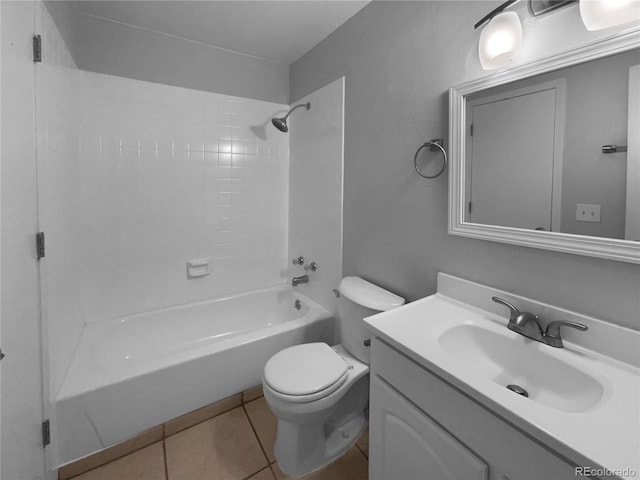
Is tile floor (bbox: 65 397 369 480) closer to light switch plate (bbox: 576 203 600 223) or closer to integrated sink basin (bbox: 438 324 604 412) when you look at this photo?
integrated sink basin (bbox: 438 324 604 412)

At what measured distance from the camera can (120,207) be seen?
1887 millimetres

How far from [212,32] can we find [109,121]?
2.99 feet

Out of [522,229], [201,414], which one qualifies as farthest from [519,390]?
[201,414]

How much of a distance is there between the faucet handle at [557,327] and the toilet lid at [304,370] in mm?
806

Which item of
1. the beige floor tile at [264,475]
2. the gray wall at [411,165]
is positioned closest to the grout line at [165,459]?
the beige floor tile at [264,475]

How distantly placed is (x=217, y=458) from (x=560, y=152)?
1932 mm

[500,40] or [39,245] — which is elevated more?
[500,40]

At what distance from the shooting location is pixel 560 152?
2.92ft

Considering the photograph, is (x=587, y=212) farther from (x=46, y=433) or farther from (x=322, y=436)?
(x=46, y=433)

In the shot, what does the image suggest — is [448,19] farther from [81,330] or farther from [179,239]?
[81,330]

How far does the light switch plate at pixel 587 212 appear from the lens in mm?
824

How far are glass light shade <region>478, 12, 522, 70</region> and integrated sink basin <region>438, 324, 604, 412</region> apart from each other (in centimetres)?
95

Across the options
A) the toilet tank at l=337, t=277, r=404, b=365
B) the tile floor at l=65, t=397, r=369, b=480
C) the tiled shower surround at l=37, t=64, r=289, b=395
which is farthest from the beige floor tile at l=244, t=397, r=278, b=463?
the tiled shower surround at l=37, t=64, r=289, b=395

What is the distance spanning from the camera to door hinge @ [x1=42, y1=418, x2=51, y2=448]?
1114 millimetres
